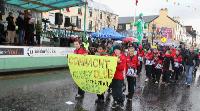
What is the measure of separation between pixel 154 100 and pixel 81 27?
47331 mm

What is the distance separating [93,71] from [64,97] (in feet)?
4.83

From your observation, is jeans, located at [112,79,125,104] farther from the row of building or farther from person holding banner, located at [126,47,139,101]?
the row of building

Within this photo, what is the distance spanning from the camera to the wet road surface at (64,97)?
30.6 feet

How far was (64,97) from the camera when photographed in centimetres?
1078

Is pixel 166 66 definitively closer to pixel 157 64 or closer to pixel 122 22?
pixel 157 64

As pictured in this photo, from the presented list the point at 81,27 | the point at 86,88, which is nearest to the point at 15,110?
the point at 86,88

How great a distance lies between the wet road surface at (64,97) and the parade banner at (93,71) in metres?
0.53

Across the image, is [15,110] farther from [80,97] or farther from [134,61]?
[134,61]

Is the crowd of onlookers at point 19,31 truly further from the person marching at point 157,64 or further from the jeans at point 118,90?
the jeans at point 118,90

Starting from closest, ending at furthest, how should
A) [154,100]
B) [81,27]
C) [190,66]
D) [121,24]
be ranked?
[154,100]
[190,66]
[81,27]
[121,24]

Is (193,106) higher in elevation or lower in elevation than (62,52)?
lower

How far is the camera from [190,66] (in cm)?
1627

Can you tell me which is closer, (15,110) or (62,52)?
(15,110)

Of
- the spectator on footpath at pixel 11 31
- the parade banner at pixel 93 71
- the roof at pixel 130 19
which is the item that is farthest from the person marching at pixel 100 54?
the roof at pixel 130 19
